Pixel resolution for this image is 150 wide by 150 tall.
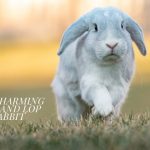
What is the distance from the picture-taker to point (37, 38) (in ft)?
80.8

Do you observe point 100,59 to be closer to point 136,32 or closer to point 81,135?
point 136,32

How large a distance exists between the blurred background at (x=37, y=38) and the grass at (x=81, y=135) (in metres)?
8.06

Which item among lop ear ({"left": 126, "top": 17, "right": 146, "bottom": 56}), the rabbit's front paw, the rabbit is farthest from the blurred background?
the rabbit's front paw

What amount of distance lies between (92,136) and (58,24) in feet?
63.5

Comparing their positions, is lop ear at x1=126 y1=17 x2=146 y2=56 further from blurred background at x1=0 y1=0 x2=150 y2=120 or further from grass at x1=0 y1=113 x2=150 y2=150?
blurred background at x1=0 y1=0 x2=150 y2=120

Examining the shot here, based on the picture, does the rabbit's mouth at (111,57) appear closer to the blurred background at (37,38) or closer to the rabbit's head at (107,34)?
the rabbit's head at (107,34)


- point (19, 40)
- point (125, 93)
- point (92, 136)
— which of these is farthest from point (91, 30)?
point (19, 40)

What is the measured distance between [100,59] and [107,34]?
238 millimetres

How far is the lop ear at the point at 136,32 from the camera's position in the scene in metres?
7.72

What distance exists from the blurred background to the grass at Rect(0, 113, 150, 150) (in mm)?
8064

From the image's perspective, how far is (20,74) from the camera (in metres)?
18.7

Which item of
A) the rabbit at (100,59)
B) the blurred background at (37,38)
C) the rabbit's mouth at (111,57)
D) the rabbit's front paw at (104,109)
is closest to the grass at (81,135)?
the rabbit's front paw at (104,109)

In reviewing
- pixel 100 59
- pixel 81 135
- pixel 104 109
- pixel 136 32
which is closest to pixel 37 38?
pixel 136 32

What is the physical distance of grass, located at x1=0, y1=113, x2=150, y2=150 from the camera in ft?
18.0
